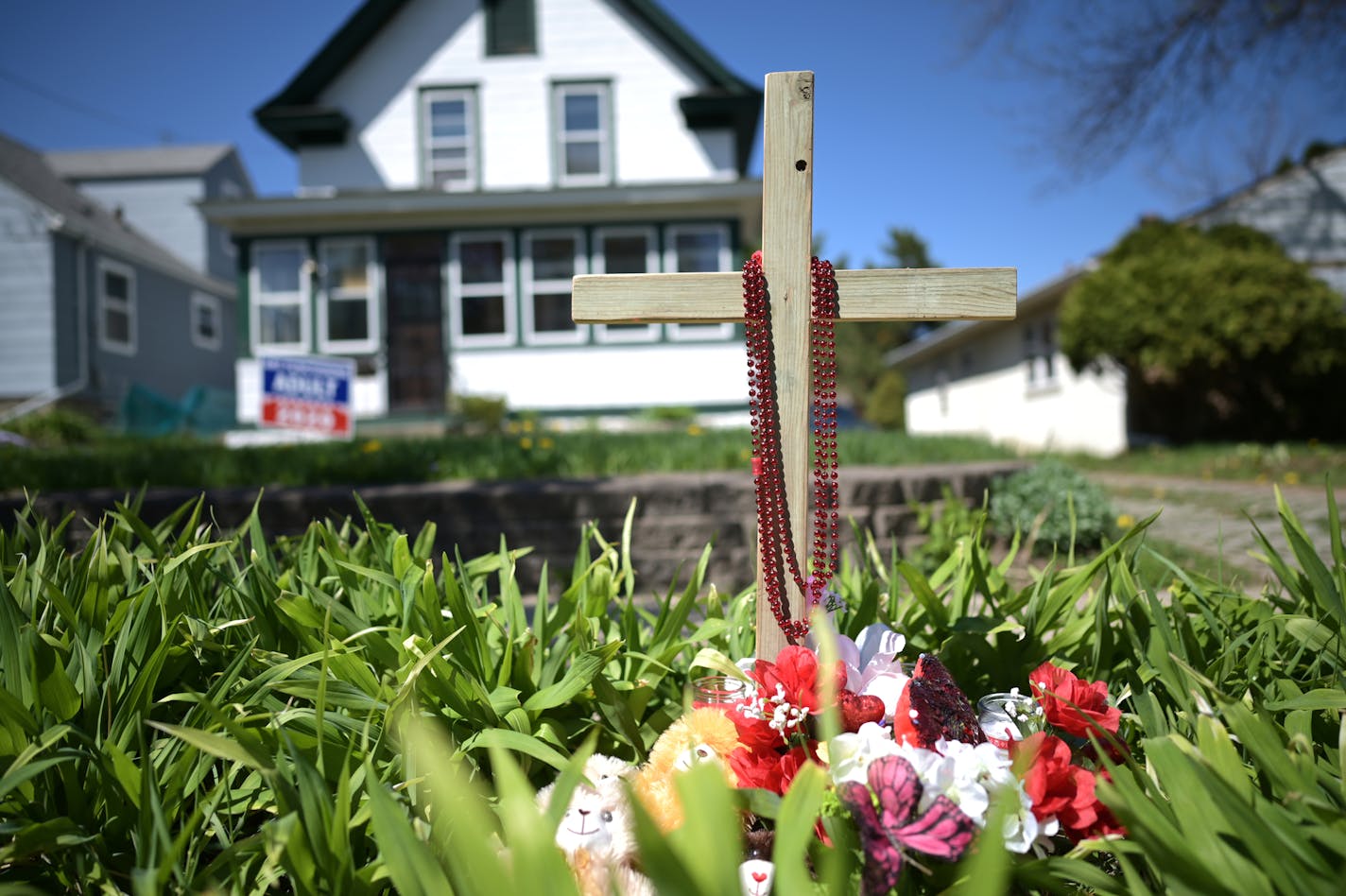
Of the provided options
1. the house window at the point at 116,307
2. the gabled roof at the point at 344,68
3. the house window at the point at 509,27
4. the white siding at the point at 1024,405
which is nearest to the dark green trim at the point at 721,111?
the gabled roof at the point at 344,68

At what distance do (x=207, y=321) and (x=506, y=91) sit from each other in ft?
42.3

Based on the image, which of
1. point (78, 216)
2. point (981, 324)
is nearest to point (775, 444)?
point (981, 324)

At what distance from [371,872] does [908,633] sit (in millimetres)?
1318

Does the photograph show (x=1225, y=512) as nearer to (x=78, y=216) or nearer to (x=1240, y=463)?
(x=1240, y=463)

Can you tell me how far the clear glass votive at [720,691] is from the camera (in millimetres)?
1553

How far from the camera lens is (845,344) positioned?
133ft

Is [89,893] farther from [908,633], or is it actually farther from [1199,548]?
[1199,548]

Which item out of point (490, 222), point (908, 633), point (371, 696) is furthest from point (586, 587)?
point (490, 222)

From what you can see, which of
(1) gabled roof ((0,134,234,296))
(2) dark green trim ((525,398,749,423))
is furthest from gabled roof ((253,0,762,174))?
(1) gabled roof ((0,134,234,296))

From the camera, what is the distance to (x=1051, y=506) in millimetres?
4711

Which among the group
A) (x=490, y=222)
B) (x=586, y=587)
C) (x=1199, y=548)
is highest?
(x=490, y=222)

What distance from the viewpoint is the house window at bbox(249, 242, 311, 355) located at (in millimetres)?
12961

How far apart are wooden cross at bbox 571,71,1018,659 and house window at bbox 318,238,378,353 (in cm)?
1216

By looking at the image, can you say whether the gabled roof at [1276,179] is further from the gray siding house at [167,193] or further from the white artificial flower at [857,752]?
the gray siding house at [167,193]
